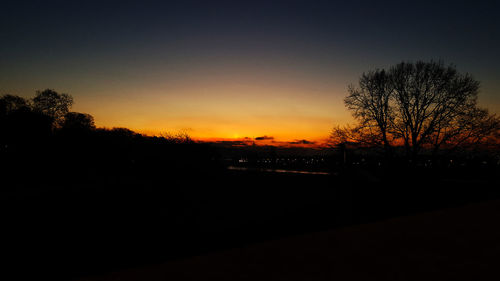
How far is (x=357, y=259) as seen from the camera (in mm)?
3930

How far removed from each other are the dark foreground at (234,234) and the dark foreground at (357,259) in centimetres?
1

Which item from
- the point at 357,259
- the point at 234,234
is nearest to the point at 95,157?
the point at 234,234

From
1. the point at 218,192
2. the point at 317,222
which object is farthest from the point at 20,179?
the point at 317,222

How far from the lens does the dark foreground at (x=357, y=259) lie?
3445 mm

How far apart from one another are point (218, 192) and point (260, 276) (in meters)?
8.15

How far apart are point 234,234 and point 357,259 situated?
2.85 metres

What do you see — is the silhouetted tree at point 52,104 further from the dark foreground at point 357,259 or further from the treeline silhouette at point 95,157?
the dark foreground at point 357,259

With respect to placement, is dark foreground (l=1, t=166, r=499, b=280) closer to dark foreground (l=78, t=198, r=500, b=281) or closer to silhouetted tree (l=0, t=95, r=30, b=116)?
dark foreground (l=78, t=198, r=500, b=281)

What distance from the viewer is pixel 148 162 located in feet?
47.5

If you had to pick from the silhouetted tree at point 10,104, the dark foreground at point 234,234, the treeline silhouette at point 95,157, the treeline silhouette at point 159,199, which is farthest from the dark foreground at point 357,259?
the silhouetted tree at point 10,104

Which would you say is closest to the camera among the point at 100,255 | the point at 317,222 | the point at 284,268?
the point at 284,268

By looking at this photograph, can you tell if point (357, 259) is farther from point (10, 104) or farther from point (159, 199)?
point (10, 104)

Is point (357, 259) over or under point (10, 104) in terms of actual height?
under

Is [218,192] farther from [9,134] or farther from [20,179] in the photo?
[9,134]
